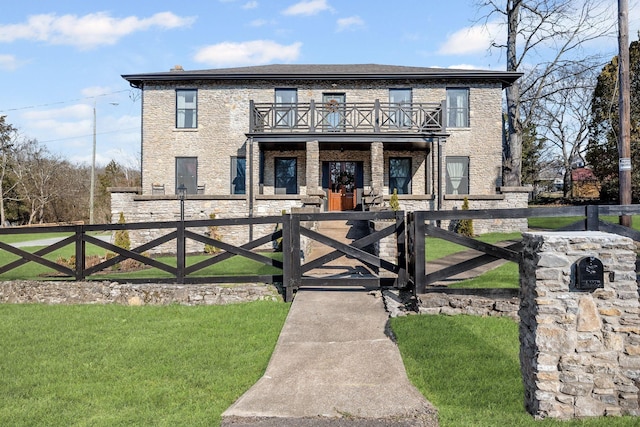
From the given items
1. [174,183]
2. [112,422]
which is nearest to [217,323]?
[112,422]

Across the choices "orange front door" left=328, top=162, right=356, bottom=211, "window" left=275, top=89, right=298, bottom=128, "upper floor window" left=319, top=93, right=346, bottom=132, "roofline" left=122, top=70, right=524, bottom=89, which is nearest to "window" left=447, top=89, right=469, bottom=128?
"roofline" left=122, top=70, right=524, bottom=89

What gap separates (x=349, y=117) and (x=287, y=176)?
393 cm

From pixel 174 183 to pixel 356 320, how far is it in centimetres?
1533

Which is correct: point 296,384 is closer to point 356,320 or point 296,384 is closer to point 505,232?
point 356,320

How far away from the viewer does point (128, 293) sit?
6.98 m

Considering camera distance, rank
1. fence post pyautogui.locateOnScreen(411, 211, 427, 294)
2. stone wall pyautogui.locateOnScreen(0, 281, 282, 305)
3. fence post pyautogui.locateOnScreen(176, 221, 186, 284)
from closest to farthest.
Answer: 1. fence post pyautogui.locateOnScreen(411, 211, 427, 294)
2. stone wall pyautogui.locateOnScreen(0, 281, 282, 305)
3. fence post pyautogui.locateOnScreen(176, 221, 186, 284)

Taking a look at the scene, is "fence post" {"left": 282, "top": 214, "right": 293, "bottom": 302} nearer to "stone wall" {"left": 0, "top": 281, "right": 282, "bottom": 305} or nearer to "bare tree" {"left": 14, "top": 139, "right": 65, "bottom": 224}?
"stone wall" {"left": 0, "top": 281, "right": 282, "bottom": 305}

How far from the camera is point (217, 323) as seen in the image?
5750mm

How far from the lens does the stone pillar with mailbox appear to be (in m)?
3.29

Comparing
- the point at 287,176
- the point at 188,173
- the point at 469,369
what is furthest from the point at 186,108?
the point at 469,369

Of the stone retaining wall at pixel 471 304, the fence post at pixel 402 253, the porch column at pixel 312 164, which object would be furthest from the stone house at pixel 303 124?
the stone retaining wall at pixel 471 304

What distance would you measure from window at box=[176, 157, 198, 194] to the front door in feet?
19.4

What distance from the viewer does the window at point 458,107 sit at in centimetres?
1909

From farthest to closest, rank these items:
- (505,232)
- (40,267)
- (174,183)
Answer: (174,183) < (505,232) < (40,267)
